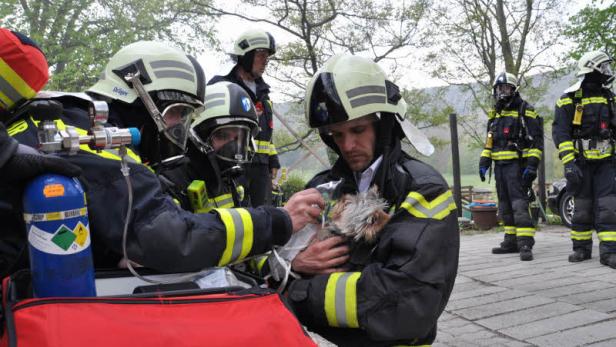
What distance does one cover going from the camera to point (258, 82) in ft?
19.5

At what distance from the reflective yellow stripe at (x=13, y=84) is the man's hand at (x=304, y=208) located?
898 mm

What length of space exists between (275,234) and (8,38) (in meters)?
1.01

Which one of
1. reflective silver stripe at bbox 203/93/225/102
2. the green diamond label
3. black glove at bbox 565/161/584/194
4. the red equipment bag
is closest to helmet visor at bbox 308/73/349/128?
the red equipment bag

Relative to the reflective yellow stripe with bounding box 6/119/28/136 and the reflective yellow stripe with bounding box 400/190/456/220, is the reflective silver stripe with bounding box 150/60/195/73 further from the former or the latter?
the reflective yellow stripe with bounding box 400/190/456/220

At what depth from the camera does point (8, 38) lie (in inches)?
63.9

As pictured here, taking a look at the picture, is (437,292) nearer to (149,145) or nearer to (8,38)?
(149,145)

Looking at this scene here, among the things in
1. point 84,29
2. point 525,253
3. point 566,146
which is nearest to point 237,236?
point 566,146

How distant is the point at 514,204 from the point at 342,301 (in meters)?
6.17

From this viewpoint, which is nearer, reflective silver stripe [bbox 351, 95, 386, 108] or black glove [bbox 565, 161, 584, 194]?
reflective silver stripe [bbox 351, 95, 386, 108]

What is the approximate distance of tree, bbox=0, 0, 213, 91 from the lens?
19.0m

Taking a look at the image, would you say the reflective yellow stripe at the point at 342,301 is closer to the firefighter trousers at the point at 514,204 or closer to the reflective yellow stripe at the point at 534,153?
the firefighter trousers at the point at 514,204

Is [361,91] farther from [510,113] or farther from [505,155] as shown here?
[510,113]

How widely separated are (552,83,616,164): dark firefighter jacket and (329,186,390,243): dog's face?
548 cm

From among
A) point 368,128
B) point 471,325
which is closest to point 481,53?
point 471,325
